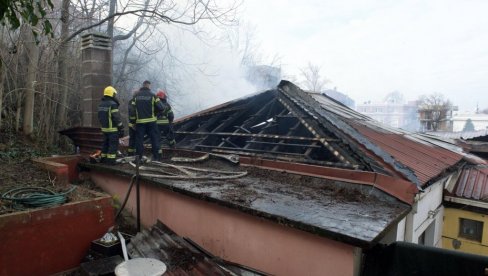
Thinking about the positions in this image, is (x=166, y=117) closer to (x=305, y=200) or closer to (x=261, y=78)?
(x=305, y=200)

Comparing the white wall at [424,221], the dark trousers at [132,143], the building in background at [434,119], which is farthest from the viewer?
the building in background at [434,119]

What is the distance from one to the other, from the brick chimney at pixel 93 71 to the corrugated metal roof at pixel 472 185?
8.24m

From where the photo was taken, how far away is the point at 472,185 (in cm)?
525

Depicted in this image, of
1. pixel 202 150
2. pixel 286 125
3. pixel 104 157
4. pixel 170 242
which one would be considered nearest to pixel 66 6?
pixel 104 157

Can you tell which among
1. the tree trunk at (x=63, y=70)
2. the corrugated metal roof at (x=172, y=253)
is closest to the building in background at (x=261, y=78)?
the tree trunk at (x=63, y=70)

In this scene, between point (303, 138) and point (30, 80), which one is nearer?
point (303, 138)

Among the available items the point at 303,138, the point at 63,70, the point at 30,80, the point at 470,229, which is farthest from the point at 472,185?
the point at 63,70

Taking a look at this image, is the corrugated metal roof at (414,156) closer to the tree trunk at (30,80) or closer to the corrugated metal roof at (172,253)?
the corrugated metal roof at (172,253)

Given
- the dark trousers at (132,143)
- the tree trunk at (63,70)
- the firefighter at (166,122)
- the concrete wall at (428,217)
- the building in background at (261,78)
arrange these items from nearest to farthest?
the concrete wall at (428,217)
the dark trousers at (132,143)
the firefighter at (166,122)
the tree trunk at (63,70)
the building in background at (261,78)

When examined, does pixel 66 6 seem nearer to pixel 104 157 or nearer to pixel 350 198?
pixel 104 157

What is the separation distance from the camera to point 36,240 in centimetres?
414

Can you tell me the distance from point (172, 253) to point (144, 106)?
12.5 ft

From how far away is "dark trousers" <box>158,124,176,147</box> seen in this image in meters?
7.33

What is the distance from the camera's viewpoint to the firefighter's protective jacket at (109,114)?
6598 millimetres
